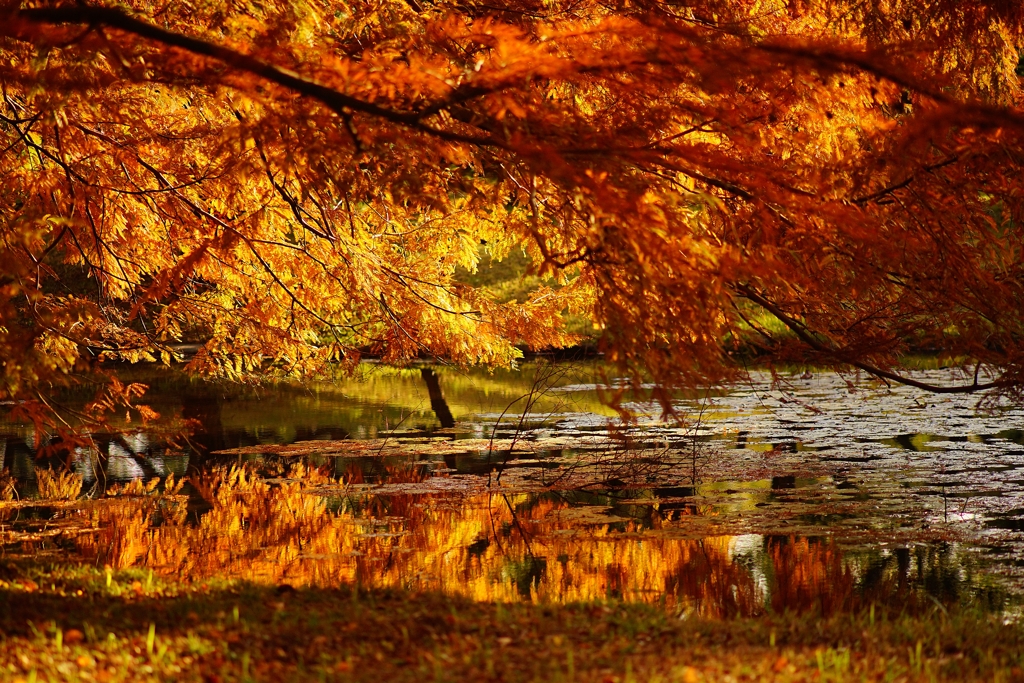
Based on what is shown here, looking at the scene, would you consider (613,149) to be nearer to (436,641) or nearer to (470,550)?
(436,641)

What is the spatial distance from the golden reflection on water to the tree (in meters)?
1.42

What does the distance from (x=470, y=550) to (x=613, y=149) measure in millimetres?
3563

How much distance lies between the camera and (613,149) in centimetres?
476

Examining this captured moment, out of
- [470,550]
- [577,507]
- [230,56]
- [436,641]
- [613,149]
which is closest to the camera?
[436,641]

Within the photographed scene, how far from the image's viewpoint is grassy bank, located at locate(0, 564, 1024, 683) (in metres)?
3.84

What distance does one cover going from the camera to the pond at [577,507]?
6.39m

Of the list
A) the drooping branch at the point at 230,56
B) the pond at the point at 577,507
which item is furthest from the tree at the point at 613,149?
the pond at the point at 577,507

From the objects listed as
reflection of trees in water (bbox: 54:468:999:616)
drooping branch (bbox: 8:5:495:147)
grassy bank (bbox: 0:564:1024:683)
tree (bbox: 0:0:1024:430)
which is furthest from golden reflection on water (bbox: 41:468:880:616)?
drooping branch (bbox: 8:5:495:147)

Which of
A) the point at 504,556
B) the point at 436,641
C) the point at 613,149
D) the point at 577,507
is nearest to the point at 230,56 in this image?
the point at 613,149

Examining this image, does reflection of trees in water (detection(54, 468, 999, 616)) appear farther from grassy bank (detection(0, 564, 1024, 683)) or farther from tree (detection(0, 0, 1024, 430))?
tree (detection(0, 0, 1024, 430))

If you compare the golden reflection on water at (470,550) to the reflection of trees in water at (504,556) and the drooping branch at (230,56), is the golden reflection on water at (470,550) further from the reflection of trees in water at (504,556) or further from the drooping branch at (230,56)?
the drooping branch at (230,56)

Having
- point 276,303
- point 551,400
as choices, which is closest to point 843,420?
point 551,400

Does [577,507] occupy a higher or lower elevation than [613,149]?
lower

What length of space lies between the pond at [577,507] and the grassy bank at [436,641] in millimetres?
591
